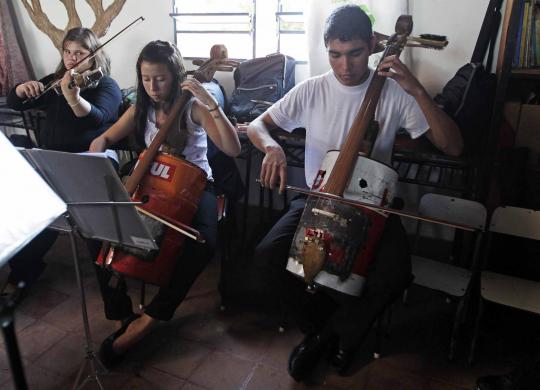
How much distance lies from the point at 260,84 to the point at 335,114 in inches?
33.5

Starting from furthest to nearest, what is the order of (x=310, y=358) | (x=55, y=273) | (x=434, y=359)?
1. (x=55, y=273)
2. (x=434, y=359)
3. (x=310, y=358)

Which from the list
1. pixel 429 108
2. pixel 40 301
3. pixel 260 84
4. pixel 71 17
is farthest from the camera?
pixel 71 17

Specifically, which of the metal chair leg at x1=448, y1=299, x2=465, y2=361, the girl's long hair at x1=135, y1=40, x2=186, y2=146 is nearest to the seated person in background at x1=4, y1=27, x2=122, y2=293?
the girl's long hair at x1=135, y1=40, x2=186, y2=146

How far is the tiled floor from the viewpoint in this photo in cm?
139

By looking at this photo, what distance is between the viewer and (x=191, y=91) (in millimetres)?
1465

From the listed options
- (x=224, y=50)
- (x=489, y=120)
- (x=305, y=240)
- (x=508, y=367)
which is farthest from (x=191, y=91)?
(x=508, y=367)

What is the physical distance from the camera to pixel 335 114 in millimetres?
1534

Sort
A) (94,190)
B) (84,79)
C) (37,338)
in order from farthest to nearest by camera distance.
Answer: (84,79)
(37,338)
(94,190)

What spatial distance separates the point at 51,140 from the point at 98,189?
4.04ft

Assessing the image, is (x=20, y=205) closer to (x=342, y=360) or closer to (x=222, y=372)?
(x=222, y=372)

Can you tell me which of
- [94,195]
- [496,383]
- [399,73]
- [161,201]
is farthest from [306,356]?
[399,73]

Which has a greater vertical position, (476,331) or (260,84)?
(260,84)

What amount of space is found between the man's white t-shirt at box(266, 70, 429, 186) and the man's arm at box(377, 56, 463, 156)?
7cm

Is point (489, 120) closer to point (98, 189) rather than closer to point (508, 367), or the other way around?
point (508, 367)
